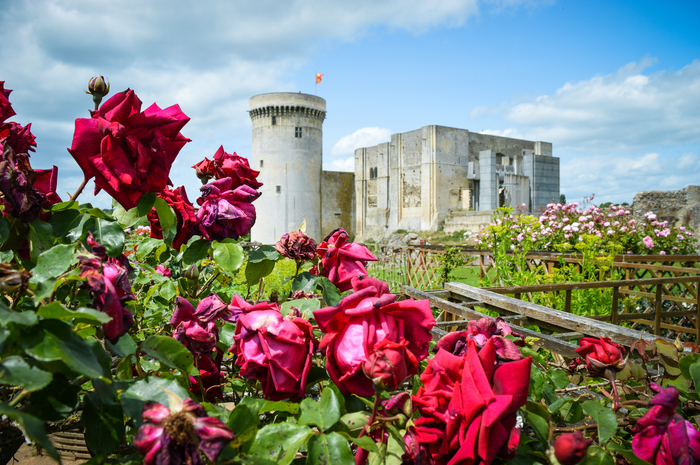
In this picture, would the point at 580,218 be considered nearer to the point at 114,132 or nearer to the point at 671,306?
the point at 671,306

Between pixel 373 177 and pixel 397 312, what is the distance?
71.7 feet

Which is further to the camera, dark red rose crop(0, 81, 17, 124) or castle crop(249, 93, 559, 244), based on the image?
castle crop(249, 93, 559, 244)

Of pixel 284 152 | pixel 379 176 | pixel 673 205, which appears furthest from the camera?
pixel 379 176

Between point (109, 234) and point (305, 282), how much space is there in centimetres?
27

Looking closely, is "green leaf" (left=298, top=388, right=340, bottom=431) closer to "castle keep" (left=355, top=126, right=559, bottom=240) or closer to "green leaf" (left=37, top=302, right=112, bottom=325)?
"green leaf" (left=37, top=302, right=112, bottom=325)

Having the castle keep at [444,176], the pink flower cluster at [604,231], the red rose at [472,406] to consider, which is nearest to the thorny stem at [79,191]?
the red rose at [472,406]

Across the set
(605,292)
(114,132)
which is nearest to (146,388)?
(114,132)

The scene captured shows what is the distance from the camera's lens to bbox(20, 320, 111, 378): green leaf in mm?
292

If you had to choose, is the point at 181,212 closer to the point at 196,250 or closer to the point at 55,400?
the point at 196,250

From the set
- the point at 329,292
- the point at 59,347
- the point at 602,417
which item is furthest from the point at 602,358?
the point at 59,347

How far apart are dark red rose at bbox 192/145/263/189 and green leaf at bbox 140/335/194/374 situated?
32 centimetres

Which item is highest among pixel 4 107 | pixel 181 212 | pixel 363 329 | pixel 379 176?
pixel 379 176

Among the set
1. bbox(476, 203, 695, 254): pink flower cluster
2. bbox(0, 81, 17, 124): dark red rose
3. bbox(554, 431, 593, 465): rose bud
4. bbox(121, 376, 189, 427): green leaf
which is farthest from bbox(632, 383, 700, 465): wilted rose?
bbox(476, 203, 695, 254): pink flower cluster

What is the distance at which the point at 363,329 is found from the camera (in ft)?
1.37
